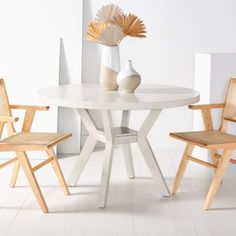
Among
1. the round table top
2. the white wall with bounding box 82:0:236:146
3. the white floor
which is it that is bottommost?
the white floor

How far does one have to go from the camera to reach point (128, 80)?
419 cm

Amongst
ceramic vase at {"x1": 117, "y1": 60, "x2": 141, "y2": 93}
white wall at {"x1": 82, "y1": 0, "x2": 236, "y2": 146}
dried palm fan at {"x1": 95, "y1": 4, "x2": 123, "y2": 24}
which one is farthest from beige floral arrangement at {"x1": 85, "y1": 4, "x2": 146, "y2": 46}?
white wall at {"x1": 82, "y1": 0, "x2": 236, "y2": 146}

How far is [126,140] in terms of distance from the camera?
13.8ft

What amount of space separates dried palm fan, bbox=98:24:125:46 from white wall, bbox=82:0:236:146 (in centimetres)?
160

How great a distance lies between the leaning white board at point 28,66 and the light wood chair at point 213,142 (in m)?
1.72

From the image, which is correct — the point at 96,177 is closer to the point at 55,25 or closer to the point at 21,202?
the point at 21,202

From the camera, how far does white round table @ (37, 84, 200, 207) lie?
378 centimetres

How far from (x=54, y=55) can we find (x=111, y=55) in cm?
136

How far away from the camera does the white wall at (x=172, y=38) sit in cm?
588

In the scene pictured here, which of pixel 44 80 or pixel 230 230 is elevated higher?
pixel 44 80

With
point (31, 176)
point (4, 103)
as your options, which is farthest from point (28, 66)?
point (31, 176)

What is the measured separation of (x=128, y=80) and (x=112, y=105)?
0.51 m

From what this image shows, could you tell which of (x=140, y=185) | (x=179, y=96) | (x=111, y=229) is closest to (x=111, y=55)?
(x=179, y=96)

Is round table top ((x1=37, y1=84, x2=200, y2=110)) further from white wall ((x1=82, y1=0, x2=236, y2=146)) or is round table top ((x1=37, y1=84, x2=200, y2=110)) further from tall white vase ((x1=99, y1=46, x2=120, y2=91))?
white wall ((x1=82, y1=0, x2=236, y2=146))
